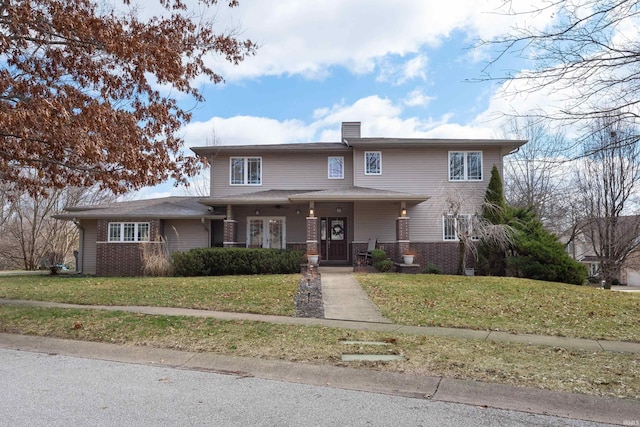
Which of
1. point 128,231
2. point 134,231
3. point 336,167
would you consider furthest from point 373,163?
point 128,231

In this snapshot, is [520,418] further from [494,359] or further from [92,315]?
[92,315]

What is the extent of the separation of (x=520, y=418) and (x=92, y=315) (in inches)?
314

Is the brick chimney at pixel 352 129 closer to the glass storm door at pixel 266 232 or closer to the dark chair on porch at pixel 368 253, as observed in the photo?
the glass storm door at pixel 266 232

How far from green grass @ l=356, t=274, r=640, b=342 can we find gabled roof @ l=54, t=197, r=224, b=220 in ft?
29.6

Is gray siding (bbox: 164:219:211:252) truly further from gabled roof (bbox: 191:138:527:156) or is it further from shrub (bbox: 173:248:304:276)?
gabled roof (bbox: 191:138:527:156)

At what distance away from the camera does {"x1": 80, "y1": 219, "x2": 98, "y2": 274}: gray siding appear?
69.2 ft

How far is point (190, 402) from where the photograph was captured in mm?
4699

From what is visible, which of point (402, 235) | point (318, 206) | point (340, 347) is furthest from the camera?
point (318, 206)

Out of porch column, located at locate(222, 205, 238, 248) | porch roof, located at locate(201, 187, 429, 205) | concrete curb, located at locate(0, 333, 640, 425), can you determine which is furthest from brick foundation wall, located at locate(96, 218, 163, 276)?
concrete curb, located at locate(0, 333, 640, 425)

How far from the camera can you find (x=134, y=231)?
63.8ft

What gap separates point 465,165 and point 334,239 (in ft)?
22.3

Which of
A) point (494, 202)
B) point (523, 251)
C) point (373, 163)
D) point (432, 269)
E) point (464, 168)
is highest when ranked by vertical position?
point (373, 163)

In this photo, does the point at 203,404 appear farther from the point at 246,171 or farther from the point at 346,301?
the point at 246,171

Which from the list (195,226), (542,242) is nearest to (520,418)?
(542,242)
